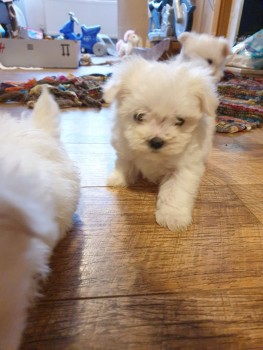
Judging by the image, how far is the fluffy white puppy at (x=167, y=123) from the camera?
936 millimetres

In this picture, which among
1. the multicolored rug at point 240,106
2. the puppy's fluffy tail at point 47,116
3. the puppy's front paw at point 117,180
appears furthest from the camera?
the multicolored rug at point 240,106

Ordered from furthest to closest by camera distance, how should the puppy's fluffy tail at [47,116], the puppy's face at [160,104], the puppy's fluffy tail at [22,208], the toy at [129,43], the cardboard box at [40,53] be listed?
1. the toy at [129,43]
2. the cardboard box at [40,53]
3. the puppy's face at [160,104]
4. the puppy's fluffy tail at [47,116]
5. the puppy's fluffy tail at [22,208]

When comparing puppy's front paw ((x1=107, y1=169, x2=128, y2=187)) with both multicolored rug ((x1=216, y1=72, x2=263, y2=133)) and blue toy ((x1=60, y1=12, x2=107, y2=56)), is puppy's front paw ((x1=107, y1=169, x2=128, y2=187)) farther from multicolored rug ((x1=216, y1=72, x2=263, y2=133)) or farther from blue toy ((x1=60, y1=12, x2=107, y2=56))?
blue toy ((x1=60, y1=12, x2=107, y2=56))

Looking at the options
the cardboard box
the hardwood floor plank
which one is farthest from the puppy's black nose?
the cardboard box

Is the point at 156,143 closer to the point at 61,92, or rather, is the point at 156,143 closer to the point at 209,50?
the point at 61,92

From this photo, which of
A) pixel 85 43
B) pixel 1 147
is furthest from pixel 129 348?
pixel 85 43

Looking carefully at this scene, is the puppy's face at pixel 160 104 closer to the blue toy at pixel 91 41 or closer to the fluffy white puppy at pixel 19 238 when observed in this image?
the fluffy white puppy at pixel 19 238

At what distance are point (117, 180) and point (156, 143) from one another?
0.92 feet

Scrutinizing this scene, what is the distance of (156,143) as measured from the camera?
36.9 inches

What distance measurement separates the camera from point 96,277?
70cm

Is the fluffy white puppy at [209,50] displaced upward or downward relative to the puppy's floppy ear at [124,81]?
downward

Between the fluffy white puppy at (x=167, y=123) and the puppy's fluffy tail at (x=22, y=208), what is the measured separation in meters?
0.57

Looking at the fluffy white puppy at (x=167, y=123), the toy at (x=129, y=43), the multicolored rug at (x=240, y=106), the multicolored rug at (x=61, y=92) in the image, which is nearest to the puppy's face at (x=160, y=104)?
the fluffy white puppy at (x=167, y=123)

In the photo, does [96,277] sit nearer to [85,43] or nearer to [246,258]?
[246,258]
